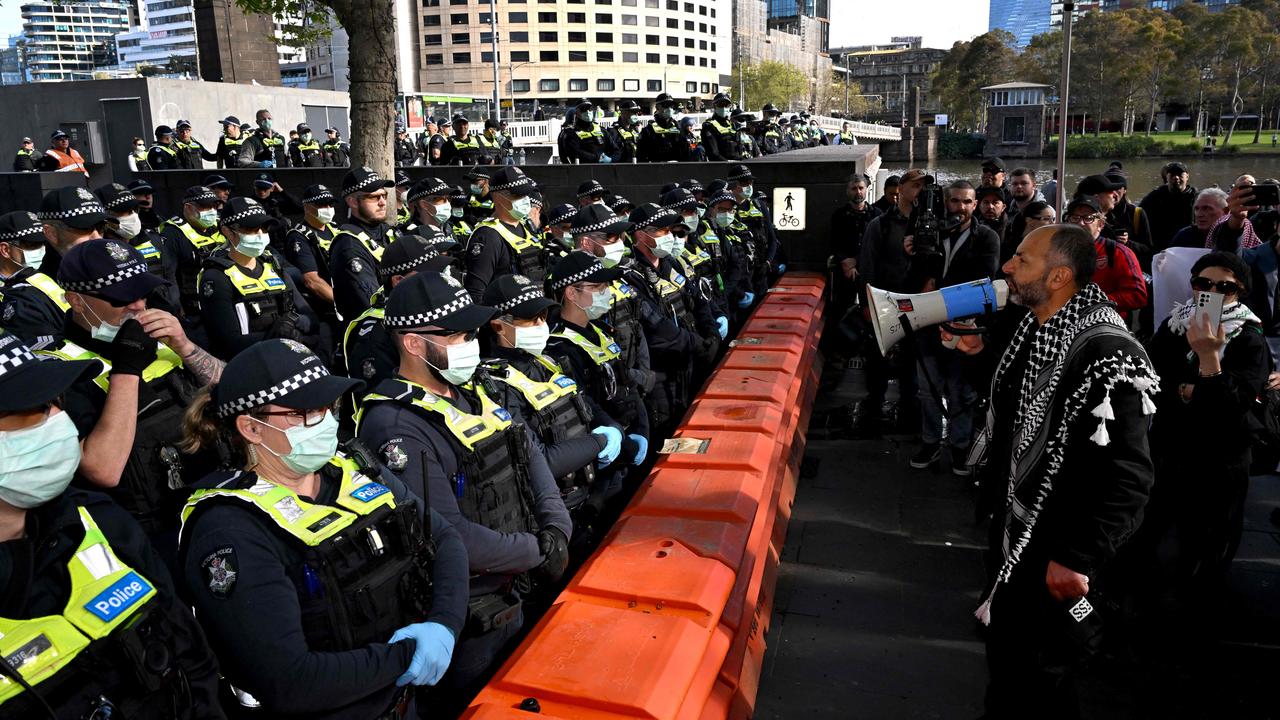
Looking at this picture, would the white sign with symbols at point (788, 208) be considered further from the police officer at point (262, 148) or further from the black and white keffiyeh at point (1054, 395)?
the police officer at point (262, 148)

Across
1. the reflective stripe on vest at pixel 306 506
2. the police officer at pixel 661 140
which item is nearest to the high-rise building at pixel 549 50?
the police officer at pixel 661 140

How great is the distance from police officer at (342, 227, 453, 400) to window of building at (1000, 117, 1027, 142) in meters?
68.0

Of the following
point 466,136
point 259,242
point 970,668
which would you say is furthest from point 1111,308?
point 466,136

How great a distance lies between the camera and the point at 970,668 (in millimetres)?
4176

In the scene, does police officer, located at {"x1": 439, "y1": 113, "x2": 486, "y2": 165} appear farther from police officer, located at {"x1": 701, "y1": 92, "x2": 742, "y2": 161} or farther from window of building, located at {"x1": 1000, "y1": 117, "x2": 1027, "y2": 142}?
window of building, located at {"x1": 1000, "y1": 117, "x2": 1027, "y2": 142}

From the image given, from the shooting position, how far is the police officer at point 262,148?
54.6 feet

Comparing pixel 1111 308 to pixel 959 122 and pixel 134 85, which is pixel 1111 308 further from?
pixel 959 122

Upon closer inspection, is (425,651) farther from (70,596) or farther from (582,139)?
(582,139)

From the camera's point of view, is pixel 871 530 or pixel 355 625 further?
pixel 871 530

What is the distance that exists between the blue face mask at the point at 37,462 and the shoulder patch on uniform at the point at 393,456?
97 centimetres

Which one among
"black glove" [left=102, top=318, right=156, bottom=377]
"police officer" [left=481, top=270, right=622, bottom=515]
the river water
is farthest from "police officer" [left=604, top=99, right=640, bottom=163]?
the river water

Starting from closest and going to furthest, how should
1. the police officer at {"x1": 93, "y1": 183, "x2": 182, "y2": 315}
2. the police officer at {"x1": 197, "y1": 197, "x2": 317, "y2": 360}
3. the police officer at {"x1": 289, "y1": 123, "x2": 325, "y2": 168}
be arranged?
the police officer at {"x1": 197, "y1": 197, "x2": 317, "y2": 360} → the police officer at {"x1": 93, "y1": 183, "x2": 182, "y2": 315} → the police officer at {"x1": 289, "y1": 123, "x2": 325, "y2": 168}

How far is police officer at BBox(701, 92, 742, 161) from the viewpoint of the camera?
15914 millimetres

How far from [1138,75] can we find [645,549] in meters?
65.3
